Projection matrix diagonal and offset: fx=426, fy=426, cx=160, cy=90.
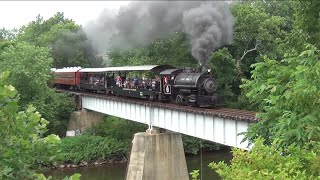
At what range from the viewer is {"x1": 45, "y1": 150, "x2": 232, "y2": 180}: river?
3144 cm

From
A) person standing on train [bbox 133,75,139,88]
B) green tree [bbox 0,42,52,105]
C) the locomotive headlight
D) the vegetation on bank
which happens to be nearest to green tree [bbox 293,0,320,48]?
the vegetation on bank

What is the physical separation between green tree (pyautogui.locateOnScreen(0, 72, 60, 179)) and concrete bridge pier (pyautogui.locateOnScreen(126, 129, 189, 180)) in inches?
717

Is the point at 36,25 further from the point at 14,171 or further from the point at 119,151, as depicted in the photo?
the point at 14,171

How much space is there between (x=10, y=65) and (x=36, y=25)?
43828 millimetres

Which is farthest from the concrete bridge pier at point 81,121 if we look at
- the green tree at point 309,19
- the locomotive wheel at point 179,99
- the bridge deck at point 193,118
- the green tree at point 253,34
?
the green tree at point 309,19

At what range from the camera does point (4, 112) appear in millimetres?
5844

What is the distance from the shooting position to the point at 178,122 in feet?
76.1

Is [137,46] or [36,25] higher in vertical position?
[36,25]

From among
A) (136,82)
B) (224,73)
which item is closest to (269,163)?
(136,82)

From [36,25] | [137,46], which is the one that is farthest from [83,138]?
[36,25]

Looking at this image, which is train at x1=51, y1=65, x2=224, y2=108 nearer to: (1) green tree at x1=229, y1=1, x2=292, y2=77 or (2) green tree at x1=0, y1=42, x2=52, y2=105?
(2) green tree at x1=0, y1=42, x2=52, y2=105

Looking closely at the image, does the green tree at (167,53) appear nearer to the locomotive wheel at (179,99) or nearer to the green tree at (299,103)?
the locomotive wheel at (179,99)

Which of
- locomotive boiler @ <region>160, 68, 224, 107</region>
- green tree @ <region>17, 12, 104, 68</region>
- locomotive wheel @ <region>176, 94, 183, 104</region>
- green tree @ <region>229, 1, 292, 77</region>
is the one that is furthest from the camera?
green tree @ <region>17, 12, 104, 68</region>

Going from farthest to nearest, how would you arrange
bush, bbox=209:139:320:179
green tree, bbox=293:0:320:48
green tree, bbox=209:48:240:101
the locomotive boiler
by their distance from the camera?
green tree, bbox=209:48:240:101 < the locomotive boiler < green tree, bbox=293:0:320:48 < bush, bbox=209:139:320:179
